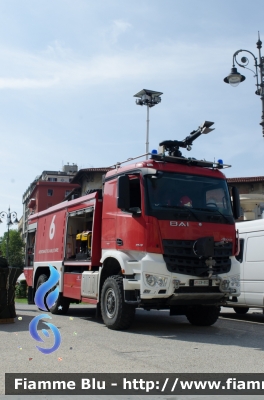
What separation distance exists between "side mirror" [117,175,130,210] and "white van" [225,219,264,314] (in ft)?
14.5

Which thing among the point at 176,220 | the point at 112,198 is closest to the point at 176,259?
the point at 176,220

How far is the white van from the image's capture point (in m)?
12.0

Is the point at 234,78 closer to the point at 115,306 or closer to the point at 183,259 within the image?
the point at 183,259

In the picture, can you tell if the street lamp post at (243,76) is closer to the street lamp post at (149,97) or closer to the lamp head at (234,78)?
the lamp head at (234,78)

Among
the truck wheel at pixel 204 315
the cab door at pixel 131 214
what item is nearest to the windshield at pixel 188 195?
the cab door at pixel 131 214

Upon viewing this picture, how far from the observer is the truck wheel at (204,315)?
10644 millimetres

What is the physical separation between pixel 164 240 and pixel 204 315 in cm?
263

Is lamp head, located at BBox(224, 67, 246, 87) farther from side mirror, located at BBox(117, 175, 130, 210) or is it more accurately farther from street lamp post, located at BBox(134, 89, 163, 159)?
street lamp post, located at BBox(134, 89, 163, 159)

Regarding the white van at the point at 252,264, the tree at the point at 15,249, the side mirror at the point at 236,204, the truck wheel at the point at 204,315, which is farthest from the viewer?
Answer: the tree at the point at 15,249

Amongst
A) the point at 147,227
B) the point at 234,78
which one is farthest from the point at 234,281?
the point at 234,78

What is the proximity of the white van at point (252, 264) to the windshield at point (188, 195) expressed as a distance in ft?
8.44

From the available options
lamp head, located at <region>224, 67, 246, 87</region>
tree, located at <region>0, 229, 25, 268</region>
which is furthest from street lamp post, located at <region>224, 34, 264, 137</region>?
tree, located at <region>0, 229, 25, 268</region>
